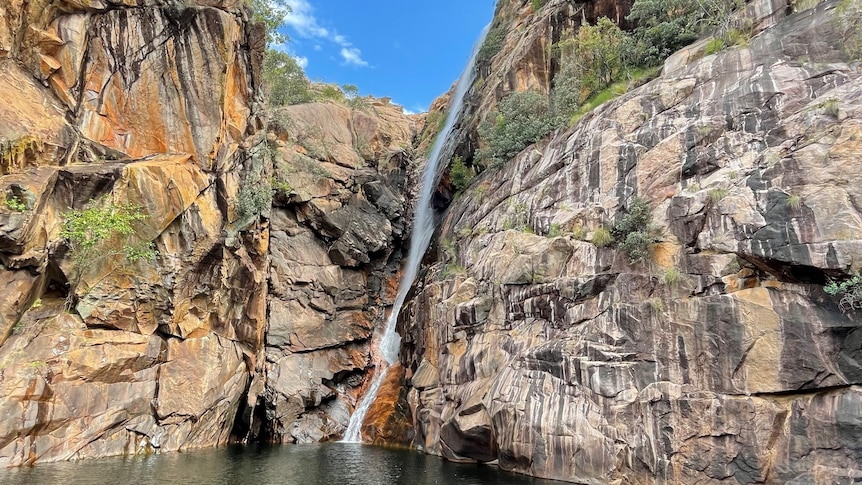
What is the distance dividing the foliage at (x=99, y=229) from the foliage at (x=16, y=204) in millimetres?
1885

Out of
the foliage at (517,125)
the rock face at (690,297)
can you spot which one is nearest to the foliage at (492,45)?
the foliage at (517,125)

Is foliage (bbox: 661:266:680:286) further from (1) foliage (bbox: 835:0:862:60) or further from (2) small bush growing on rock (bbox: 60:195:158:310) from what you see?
(2) small bush growing on rock (bbox: 60:195:158:310)

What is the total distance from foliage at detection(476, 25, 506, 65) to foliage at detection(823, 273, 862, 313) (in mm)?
35952

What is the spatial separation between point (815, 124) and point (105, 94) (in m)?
30.6

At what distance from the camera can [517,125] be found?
31.0 m

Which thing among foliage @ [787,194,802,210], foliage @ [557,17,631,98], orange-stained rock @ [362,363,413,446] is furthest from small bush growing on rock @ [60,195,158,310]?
foliage @ [557,17,631,98]

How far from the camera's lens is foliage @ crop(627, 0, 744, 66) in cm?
2453

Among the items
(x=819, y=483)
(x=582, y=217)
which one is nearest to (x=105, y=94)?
(x=582, y=217)

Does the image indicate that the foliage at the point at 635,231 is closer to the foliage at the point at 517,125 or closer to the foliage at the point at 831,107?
the foliage at the point at 831,107

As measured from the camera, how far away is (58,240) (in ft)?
66.4

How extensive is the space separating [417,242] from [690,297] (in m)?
28.1

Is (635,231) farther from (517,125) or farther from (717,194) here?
(517,125)

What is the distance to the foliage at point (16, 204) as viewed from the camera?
17.9 meters

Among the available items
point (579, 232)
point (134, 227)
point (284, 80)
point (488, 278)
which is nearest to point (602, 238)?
point (579, 232)
